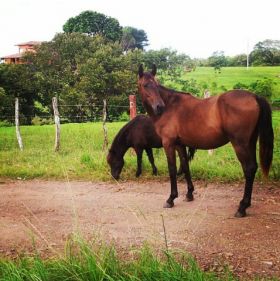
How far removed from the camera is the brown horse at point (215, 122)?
557cm

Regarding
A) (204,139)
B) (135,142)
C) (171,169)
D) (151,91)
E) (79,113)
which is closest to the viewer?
(204,139)

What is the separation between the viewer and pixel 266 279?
3617 mm

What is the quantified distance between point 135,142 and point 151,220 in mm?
3523

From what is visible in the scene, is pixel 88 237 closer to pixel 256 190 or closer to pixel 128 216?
pixel 128 216

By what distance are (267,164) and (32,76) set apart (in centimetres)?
2618

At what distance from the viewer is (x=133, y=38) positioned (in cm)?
5322

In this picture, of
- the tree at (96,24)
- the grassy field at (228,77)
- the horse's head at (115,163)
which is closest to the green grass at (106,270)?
the horse's head at (115,163)

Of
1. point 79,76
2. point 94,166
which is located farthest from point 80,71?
point 94,166

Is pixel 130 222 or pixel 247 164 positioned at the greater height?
pixel 247 164

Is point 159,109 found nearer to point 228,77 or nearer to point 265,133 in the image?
point 265,133

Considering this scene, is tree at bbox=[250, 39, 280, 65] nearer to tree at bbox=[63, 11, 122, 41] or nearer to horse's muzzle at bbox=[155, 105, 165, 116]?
tree at bbox=[63, 11, 122, 41]

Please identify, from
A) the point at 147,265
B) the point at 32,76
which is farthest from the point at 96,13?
the point at 147,265

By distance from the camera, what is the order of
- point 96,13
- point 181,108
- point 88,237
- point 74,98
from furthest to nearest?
point 96,13 < point 74,98 < point 181,108 < point 88,237

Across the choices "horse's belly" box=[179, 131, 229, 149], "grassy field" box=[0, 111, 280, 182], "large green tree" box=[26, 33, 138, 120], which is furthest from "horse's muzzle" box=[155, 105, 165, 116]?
"large green tree" box=[26, 33, 138, 120]
